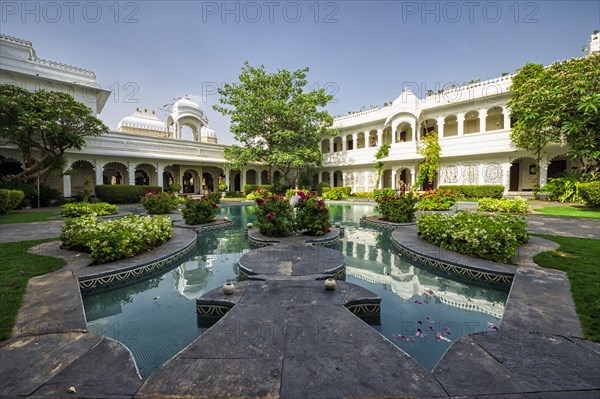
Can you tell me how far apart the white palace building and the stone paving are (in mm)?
19662

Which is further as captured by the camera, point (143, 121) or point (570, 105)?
point (143, 121)

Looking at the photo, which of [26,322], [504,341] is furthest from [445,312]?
[26,322]

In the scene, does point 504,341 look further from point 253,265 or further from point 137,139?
point 137,139

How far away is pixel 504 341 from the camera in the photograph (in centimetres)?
232

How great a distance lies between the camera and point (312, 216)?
7316 millimetres

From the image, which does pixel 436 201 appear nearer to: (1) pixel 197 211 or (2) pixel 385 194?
(2) pixel 385 194

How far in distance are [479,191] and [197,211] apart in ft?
58.8

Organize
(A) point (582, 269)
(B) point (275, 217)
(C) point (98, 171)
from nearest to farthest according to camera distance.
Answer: (A) point (582, 269) → (B) point (275, 217) → (C) point (98, 171)

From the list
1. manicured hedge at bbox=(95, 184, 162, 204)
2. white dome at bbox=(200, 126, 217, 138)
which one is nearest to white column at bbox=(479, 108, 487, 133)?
manicured hedge at bbox=(95, 184, 162, 204)

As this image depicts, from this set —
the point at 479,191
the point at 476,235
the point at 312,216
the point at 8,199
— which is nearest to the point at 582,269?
the point at 476,235

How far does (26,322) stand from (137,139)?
22.0 meters

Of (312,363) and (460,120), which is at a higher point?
(460,120)

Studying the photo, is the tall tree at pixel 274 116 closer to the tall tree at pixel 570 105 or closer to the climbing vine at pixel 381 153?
the climbing vine at pixel 381 153

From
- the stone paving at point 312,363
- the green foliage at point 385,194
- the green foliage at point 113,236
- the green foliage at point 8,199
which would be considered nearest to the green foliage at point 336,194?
the green foliage at point 385,194
